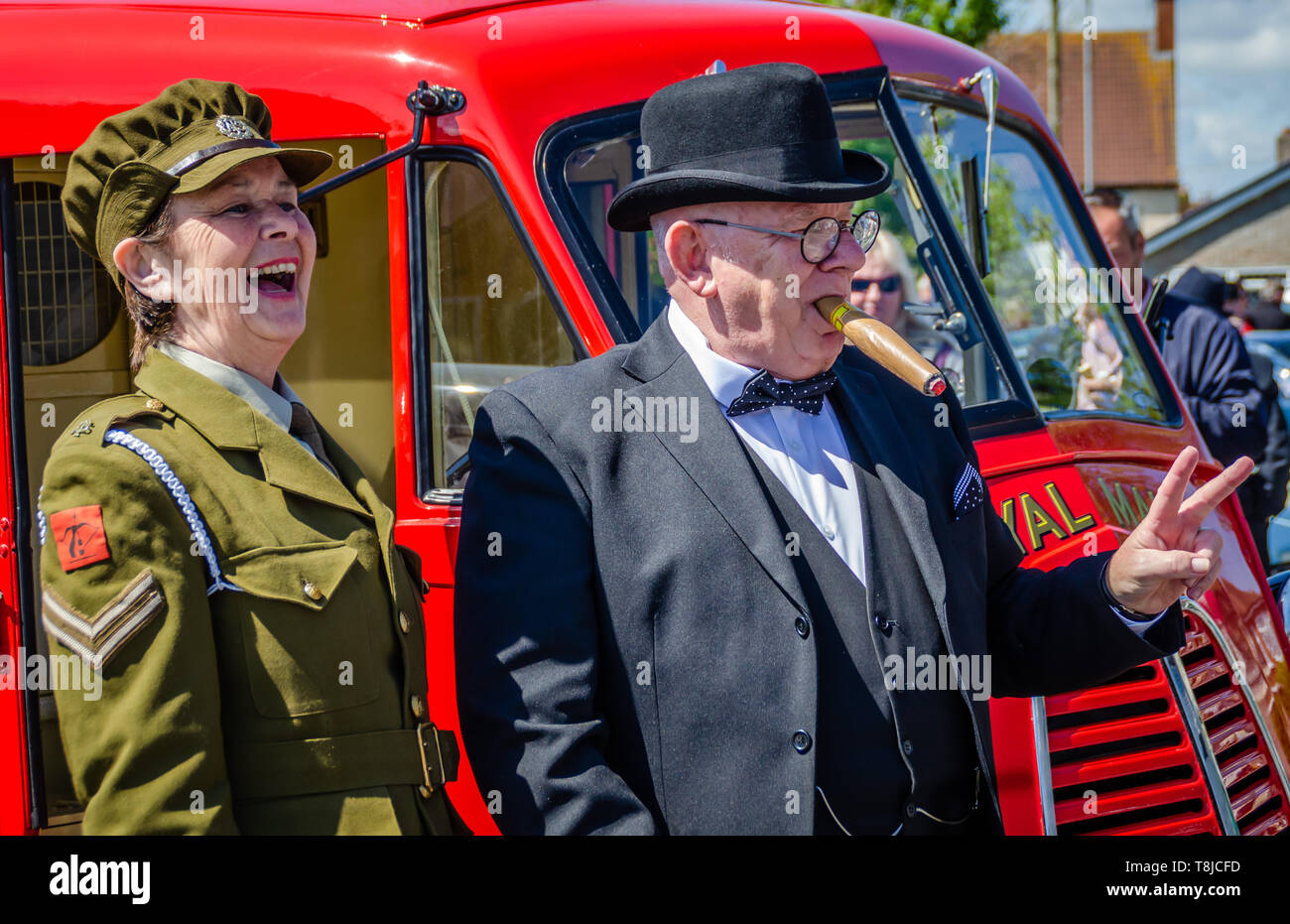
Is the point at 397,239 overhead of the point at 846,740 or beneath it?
overhead

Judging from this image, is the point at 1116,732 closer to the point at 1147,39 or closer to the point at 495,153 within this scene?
the point at 495,153

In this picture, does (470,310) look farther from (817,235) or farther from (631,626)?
(631,626)

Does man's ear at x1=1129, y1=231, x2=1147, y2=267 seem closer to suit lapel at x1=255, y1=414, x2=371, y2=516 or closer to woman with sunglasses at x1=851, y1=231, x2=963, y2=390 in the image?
woman with sunglasses at x1=851, y1=231, x2=963, y2=390

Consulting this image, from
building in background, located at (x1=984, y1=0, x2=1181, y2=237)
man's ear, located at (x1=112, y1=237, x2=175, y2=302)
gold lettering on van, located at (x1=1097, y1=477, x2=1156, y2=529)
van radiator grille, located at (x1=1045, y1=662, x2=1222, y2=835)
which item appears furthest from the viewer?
building in background, located at (x1=984, y1=0, x2=1181, y2=237)

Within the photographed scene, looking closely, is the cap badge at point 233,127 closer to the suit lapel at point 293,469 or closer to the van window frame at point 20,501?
the suit lapel at point 293,469

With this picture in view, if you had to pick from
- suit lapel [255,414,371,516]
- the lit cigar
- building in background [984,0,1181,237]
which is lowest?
suit lapel [255,414,371,516]

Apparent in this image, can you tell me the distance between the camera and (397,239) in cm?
290

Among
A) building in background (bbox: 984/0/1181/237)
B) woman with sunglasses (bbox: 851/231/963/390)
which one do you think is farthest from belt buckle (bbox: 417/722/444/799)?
building in background (bbox: 984/0/1181/237)

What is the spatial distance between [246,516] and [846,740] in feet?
3.30

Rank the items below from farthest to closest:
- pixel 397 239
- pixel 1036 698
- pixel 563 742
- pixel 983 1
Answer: pixel 983 1 < pixel 397 239 < pixel 1036 698 < pixel 563 742

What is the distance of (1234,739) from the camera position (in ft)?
10.0

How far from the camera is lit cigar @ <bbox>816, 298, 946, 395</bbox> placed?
185 cm

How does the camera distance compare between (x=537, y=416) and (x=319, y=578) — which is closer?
(x=319, y=578)
